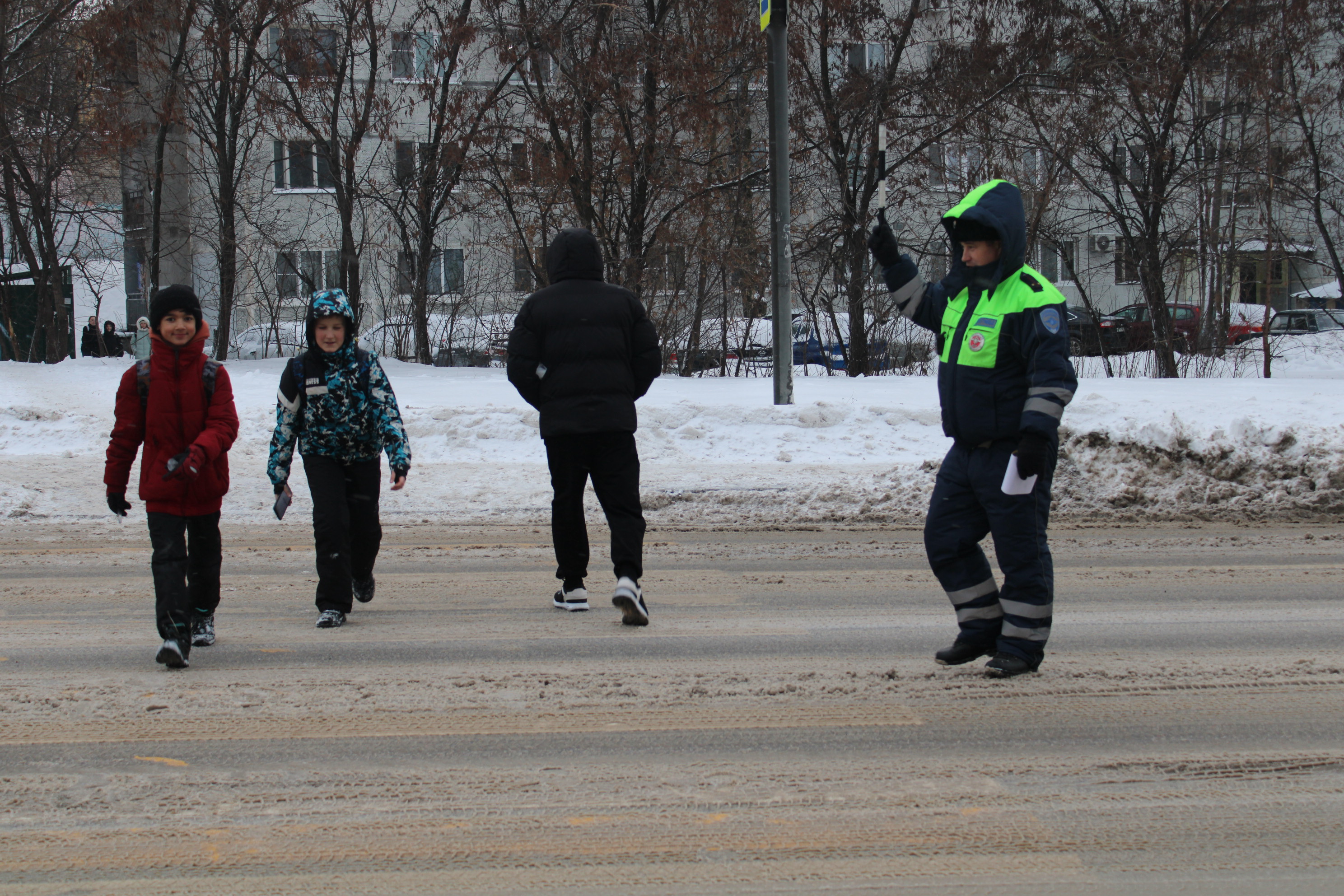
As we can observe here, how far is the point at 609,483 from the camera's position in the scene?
591 centimetres

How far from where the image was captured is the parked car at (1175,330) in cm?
2052

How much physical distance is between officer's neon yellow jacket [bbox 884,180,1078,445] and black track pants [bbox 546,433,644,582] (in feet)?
5.76

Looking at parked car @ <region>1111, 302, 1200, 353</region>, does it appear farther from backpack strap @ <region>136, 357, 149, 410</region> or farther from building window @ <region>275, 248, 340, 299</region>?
backpack strap @ <region>136, 357, 149, 410</region>

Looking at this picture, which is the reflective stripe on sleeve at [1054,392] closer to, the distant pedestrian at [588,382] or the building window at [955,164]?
the distant pedestrian at [588,382]

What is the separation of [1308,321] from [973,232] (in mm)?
34212

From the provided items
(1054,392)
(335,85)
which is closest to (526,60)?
(335,85)

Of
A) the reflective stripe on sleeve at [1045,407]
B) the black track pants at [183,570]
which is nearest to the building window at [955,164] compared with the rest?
the reflective stripe on sleeve at [1045,407]

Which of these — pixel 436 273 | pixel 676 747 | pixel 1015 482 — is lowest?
pixel 676 747

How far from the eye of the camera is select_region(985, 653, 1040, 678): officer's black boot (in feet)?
15.5

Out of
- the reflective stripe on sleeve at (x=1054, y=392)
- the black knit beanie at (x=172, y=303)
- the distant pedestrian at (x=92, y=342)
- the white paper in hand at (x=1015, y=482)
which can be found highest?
the distant pedestrian at (x=92, y=342)

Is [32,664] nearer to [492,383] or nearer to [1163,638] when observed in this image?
[1163,638]

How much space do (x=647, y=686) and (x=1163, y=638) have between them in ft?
7.92

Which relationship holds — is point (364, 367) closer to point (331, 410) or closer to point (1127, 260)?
point (331, 410)

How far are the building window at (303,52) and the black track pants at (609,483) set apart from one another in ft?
43.2
